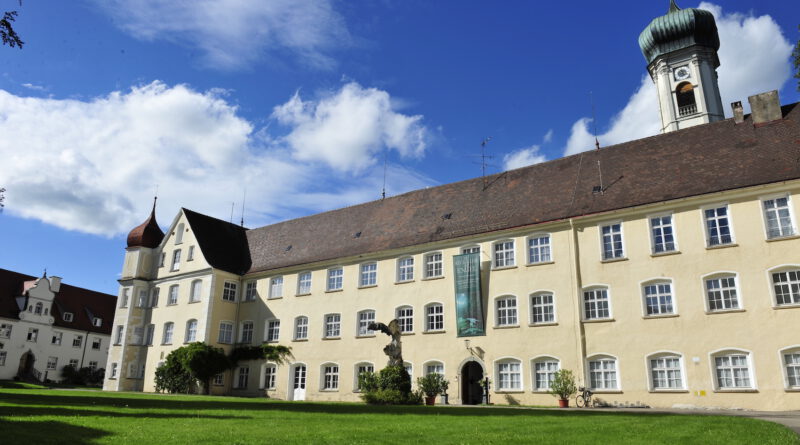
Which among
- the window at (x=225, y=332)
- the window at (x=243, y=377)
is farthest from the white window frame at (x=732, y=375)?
the window at (x=225, y=332)

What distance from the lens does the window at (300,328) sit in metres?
34.9

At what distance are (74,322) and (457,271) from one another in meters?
43.4

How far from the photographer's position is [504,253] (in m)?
28.6

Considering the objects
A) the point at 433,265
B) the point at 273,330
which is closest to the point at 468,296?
the point at 433,265

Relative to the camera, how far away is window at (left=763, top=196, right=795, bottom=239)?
2220 centimetres

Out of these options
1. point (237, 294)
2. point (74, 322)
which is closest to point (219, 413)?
point (237, 294)

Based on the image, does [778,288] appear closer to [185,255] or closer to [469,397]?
[469,397]

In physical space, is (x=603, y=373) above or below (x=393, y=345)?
below

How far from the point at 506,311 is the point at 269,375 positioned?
15690mm

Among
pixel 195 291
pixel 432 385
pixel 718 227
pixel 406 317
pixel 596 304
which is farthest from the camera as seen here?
pixel 195 291

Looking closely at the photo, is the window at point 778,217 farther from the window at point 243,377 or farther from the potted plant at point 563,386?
the window at point 243,377

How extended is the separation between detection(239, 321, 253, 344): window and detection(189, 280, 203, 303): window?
11.7ft

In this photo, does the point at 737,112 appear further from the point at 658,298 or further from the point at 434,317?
the point at 434,317

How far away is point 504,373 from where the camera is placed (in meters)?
26.9
